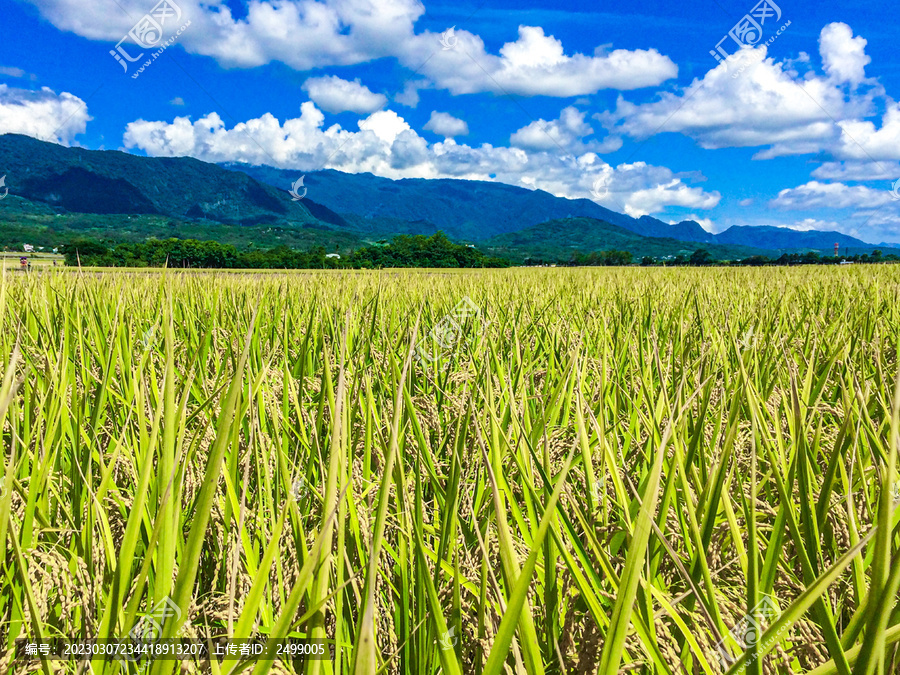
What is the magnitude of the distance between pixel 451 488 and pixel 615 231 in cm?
20173

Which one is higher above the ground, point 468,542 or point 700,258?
point 700,258

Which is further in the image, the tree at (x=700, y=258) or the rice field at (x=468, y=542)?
the tree at (x=700, y=258)

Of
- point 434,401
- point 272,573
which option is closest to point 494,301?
point 434,401

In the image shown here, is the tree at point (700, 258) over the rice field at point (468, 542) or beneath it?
over

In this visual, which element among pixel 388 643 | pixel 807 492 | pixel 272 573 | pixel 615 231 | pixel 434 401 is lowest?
pixel 388 643

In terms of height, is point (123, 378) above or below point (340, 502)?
below

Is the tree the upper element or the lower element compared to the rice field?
upper

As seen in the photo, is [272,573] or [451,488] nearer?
[451,488]

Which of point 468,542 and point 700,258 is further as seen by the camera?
point 700,258

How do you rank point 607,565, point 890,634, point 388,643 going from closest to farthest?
1. point 890,634
2. point 607,565
3. point 388,643

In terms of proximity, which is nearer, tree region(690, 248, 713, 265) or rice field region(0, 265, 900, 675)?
rice field region(0, 265, 900, 675)

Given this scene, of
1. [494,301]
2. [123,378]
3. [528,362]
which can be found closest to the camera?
[123,378]

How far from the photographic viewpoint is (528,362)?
2217mm

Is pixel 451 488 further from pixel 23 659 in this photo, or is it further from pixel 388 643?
pixel 23 659
